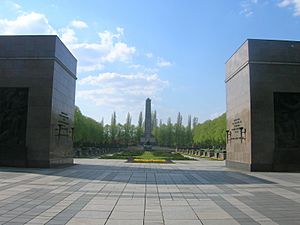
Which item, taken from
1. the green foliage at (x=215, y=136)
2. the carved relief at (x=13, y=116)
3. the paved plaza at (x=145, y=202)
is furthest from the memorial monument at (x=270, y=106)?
the green foliage at (x=215, y=136)

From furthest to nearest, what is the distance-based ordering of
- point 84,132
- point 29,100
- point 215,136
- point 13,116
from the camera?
point 215,136, point 84,132, point 29,100, point 13,116

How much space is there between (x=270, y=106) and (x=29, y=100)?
1424cm

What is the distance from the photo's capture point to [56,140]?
822 inches

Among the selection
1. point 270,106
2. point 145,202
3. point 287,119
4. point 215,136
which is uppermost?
point 215,136

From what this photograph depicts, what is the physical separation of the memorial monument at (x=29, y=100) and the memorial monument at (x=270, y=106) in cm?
1168

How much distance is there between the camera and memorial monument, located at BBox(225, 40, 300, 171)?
19672 millimetres

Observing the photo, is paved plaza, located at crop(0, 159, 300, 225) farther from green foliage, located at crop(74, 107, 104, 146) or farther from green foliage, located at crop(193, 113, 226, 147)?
green foliage, located at crop(193, 113, 226, 147)

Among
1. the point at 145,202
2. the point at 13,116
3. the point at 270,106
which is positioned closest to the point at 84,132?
Result: the point at 13,116

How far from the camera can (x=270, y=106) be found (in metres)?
20.0

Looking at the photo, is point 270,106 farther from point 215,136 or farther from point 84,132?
point 215,136

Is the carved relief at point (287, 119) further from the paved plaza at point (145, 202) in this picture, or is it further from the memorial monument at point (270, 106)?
the paved plaza at point (145, 202)

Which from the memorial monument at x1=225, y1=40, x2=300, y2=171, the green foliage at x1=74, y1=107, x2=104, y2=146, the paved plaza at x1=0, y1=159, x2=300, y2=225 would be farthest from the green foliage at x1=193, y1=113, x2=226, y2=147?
the paved plaza at x1=0, y1=159, x2=300, y2=225

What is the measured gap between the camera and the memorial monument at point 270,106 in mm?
19672

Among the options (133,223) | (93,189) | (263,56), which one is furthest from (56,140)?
(133,223)
